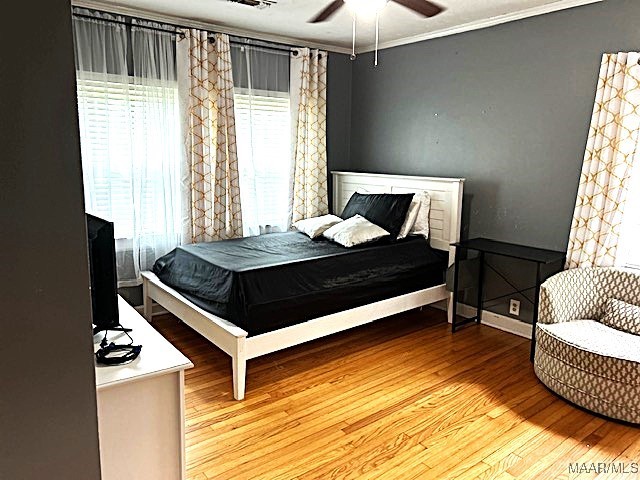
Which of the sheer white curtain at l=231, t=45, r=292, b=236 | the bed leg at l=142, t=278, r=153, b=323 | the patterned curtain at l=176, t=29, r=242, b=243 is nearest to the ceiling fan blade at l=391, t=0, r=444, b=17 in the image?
the sheer white curtain at l=231, t=45, r=292, b=236

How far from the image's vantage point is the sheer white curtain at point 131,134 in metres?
3.62

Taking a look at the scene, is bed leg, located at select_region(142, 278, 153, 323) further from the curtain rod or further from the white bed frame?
the curtain rod

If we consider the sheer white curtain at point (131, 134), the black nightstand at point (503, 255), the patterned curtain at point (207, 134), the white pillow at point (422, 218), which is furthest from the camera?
the white pillow at point (422, 218)

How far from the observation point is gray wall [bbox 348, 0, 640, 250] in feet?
11.3

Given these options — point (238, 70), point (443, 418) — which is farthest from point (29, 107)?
point (238, 70)

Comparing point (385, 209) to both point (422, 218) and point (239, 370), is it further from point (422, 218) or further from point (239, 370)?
point (239, 370)

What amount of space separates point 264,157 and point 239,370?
2322 mm

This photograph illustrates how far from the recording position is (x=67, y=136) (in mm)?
1145

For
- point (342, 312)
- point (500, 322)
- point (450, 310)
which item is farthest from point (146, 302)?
point (500, 322)

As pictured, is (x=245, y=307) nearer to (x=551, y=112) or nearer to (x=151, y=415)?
(x=151, y=415)

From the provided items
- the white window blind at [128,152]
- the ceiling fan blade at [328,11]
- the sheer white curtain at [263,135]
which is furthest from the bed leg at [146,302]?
the ceiling fan blade at [328,11]

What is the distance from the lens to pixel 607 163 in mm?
3236

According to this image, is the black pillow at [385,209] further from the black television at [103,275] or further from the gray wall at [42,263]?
the gray wall at [42,263]

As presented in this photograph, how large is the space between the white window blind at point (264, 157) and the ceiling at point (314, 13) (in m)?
0.57
